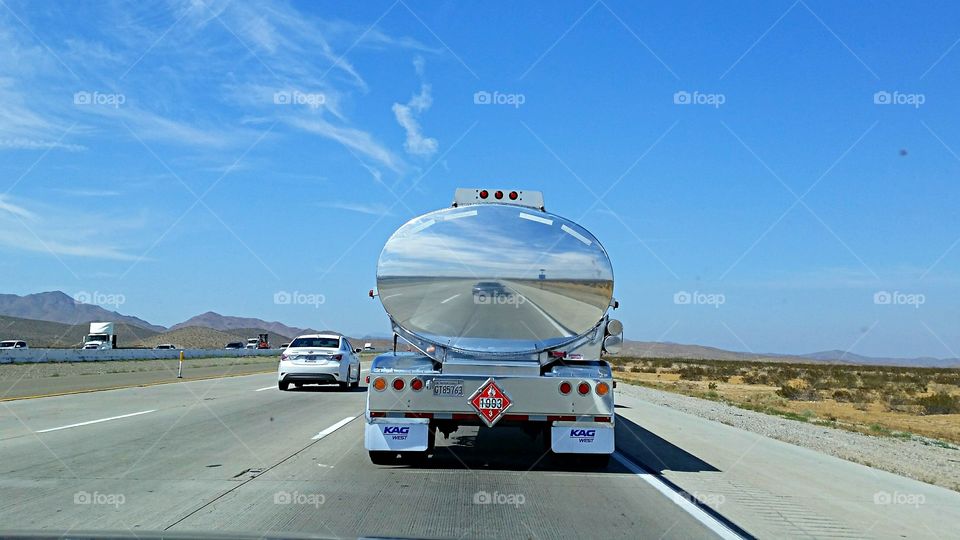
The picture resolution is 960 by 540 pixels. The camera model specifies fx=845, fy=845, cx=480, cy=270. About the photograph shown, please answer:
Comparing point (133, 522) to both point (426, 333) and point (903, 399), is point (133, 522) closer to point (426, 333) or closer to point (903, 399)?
point (426, 333)

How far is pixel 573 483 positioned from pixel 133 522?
4789mm

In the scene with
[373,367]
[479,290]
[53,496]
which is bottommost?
[53,496]

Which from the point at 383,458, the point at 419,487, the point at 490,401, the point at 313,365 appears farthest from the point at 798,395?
the point at 419,487

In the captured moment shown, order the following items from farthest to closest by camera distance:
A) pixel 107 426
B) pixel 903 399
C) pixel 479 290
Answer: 1. pixel 903 399
2. pixel 107 426
3. pixel 479 290

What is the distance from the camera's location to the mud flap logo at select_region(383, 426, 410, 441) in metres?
9.90

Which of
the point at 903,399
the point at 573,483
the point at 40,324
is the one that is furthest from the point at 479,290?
the point at 40,324

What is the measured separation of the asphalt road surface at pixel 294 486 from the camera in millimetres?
7188

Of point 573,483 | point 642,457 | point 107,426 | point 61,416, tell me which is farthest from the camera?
point 61,416

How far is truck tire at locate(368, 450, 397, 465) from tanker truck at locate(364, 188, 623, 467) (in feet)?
0.10

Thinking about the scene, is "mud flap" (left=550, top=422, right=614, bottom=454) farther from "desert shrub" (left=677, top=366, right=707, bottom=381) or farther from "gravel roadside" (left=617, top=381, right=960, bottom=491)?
"desert shrub" (left=677, top=366, right=707, bottom=381)

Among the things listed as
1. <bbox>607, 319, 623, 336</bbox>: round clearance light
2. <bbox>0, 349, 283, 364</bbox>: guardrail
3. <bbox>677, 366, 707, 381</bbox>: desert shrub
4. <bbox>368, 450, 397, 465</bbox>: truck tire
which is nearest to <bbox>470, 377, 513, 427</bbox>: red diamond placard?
<bbox>368, 450, 397, 465</bbox>: truck tire

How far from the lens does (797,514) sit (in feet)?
27.0

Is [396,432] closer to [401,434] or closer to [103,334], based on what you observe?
[401,434]

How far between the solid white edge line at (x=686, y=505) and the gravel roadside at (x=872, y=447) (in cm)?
427
